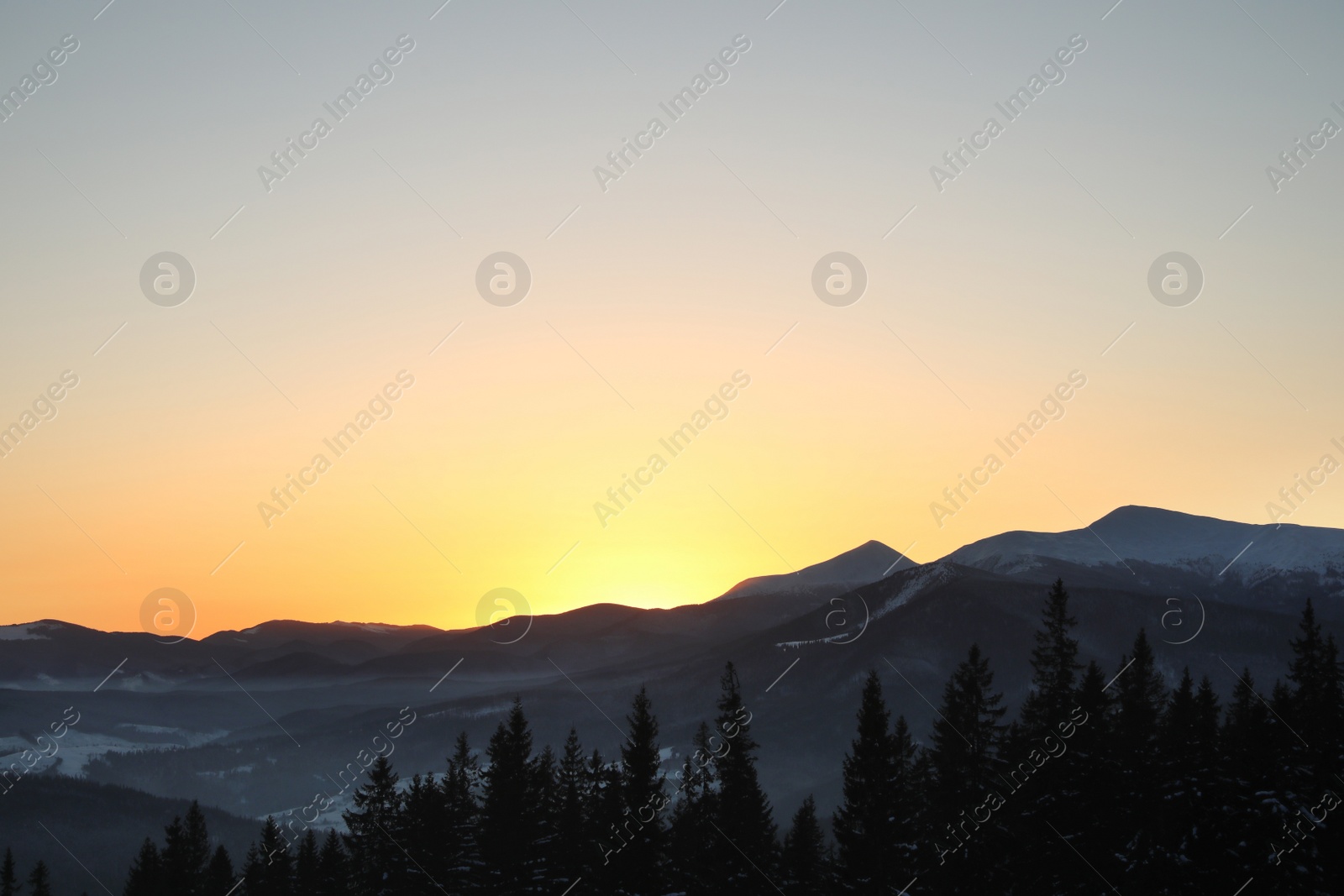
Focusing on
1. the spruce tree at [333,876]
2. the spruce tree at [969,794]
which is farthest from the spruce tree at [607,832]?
the spruce tree at [333,876]

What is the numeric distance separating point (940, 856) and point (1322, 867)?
16114 mm

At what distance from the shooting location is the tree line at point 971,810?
5169cm

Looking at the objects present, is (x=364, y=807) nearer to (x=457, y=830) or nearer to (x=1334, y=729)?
(x=457, y=830)

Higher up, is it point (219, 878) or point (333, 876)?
point (219, 878)

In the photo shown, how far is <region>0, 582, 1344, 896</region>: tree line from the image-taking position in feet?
170

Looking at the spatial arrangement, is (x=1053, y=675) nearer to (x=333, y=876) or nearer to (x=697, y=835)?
(x=697, y=835)

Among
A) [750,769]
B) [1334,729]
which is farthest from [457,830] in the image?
[1334,729]

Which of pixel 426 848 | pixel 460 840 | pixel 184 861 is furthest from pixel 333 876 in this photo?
pixel 460 840

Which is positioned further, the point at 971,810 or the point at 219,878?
the point at 219,878

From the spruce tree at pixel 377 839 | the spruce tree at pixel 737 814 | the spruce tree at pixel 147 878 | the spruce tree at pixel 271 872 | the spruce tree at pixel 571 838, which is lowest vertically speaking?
the spruce tree at pixel 737 814

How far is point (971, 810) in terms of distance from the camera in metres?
53.9

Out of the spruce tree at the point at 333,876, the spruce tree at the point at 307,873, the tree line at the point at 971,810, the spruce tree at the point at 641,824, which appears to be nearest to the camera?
the tree line at the point at 971,810

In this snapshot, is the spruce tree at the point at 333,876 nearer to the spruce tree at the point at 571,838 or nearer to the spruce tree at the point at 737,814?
the spruce tree at the point at 571,838

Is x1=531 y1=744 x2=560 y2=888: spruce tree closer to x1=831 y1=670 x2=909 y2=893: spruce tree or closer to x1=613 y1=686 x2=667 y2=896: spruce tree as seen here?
x1=613 y1=686 x2=667 y2=896: spruce tree
